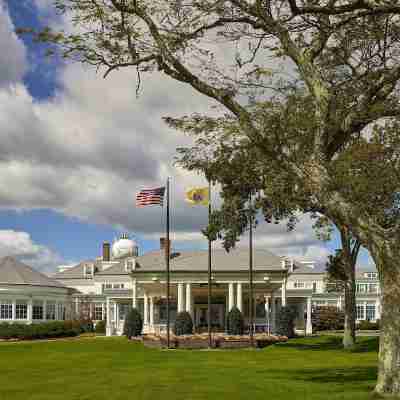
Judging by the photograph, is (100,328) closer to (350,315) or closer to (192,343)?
(192,343)

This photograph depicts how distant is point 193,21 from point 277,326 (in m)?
35.7

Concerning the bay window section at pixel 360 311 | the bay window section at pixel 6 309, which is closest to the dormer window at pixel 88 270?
the bay window section at pixel 6 309

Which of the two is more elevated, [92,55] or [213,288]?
[92,55]

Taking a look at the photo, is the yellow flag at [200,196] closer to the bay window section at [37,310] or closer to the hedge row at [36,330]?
the hedge row at [36,330]

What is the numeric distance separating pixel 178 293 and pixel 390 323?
41.4 meters

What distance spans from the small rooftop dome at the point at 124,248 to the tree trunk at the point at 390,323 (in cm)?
7963

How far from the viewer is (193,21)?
1756cm

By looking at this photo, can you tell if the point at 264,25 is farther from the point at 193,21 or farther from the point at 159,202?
the point at 159,202

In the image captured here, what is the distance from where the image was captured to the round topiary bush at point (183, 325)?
159 feet

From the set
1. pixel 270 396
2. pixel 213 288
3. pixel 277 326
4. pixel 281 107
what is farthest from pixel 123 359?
pixel 213 288

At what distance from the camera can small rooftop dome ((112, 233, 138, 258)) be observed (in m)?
94.1

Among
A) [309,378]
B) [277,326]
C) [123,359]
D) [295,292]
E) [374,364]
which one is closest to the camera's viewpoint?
[309,378]

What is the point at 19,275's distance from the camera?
67938mm

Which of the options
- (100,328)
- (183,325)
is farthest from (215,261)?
Result: (100,328)
